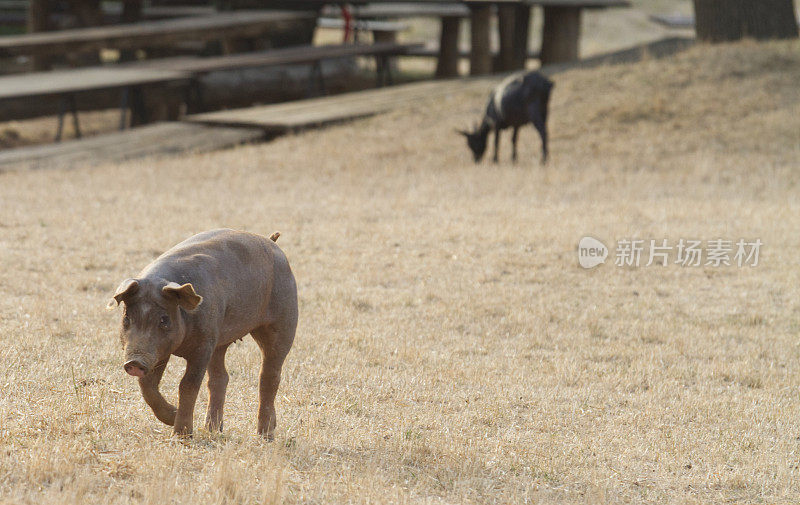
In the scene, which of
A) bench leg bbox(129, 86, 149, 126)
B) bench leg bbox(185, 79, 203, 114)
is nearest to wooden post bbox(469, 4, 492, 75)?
bench leg bbox(185, 79, 203, 114)

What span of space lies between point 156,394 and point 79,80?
10.9 metres

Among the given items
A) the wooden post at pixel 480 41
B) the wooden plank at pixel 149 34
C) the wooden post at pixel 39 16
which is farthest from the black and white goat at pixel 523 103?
the wooden post at pixel 39 16

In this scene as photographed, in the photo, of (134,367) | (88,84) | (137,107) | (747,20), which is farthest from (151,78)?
(134,367)

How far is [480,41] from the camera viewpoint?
1944cm

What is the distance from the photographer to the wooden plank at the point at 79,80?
12562mm

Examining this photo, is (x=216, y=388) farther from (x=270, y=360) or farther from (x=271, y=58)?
(x=271, y=58)

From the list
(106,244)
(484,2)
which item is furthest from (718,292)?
(484,2)

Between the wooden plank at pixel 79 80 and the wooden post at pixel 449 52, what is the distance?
7.30 meters

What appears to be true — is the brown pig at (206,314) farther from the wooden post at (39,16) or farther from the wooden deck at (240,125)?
the wooden post at (39,16)

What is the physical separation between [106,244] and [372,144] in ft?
19.1

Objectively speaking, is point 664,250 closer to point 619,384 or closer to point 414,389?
point 619,384

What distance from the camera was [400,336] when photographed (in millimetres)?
6121

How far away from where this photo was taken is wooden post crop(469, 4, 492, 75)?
19.2m

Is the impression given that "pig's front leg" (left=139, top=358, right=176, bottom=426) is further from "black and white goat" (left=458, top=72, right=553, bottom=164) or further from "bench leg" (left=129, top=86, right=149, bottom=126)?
"bench leg" (left=129, top=86, right=149, bottom=126)
